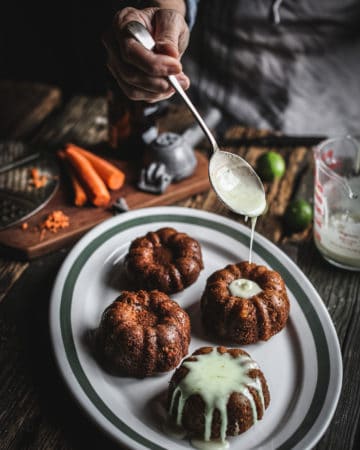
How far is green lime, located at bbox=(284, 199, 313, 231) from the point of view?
296 cm

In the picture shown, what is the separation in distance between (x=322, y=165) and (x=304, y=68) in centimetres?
163

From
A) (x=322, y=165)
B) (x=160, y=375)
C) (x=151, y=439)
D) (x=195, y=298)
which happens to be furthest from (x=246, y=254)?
(x=151, y=439)

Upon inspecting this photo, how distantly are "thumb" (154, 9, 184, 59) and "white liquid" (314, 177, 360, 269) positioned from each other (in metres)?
1.04

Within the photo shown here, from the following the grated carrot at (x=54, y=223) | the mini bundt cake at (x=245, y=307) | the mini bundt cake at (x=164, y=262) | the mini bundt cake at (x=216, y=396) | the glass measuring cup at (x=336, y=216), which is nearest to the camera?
the mini bundt cake at (x=216, y=396)

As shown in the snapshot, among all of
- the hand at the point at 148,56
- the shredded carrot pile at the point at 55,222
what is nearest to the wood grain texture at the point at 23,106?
the shredded carrot pile at the point at 55,222

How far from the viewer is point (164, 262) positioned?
2.60m

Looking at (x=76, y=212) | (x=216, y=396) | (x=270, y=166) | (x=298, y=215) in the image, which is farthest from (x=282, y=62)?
(x=216, y=396)

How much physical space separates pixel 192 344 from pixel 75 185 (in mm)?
1316

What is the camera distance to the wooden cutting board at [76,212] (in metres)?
2.77

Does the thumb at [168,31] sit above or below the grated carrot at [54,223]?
above

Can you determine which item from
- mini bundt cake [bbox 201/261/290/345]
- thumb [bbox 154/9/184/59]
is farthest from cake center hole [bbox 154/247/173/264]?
thumb [bbox 154/9/184/59]

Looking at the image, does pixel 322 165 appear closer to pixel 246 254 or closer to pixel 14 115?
pixel 246 254

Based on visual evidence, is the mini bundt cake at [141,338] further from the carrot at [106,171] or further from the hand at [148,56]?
the carrot at [106,171]

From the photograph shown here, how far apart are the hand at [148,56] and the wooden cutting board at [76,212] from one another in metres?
0.86
